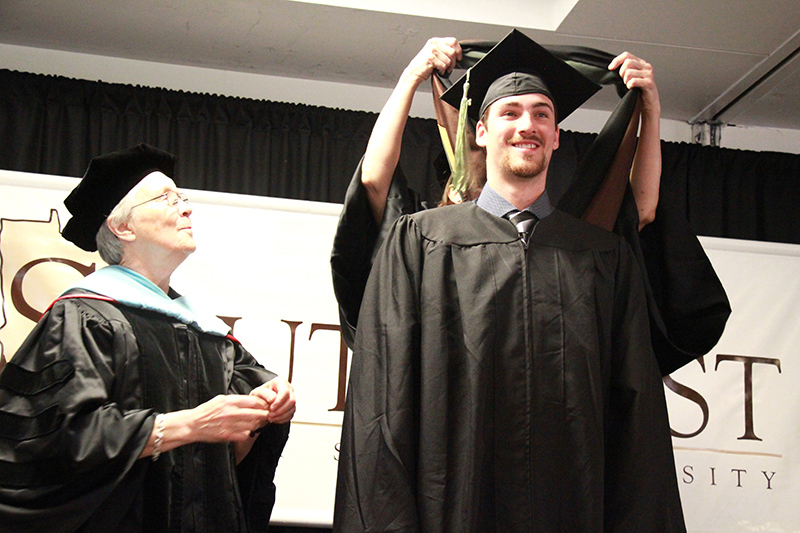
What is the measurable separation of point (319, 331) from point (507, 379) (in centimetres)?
173

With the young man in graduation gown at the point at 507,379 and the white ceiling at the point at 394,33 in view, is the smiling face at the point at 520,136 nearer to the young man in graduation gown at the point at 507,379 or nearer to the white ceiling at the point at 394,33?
the young man in graduation gown at the point at 507,379

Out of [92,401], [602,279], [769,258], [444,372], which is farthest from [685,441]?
[92,401]

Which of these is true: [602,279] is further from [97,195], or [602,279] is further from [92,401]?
[97,195]

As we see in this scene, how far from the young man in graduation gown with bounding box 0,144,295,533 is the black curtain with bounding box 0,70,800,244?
1.70 m

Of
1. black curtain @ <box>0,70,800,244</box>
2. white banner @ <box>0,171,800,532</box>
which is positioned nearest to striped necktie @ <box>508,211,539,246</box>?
white banner @ <box>0,171,800,532</box>

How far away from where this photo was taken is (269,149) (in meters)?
4.20

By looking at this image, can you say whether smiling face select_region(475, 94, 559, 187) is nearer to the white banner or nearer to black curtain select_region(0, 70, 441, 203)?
the white banner

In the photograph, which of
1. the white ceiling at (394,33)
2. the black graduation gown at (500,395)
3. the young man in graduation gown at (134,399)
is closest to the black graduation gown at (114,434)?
the young man in graduation gown at (134,399)

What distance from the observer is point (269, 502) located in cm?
231

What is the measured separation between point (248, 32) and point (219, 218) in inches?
43.8

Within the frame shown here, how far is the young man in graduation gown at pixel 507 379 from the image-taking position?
5.51 ft

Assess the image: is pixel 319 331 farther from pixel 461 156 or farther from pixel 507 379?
pixel 507 379

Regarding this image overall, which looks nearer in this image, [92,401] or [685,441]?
[92,401]

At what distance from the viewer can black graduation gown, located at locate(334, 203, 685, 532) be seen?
1676 millimetres
